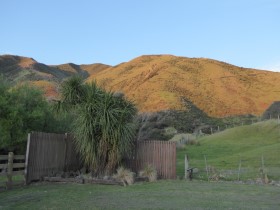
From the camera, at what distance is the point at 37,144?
1719 cm

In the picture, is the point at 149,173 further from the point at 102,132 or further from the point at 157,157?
the point at 102,132

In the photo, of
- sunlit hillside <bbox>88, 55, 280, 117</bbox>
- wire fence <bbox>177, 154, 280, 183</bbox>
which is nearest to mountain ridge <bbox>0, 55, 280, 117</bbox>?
sunlit hillside <bbox>88, 55, 280, 117</bbox>

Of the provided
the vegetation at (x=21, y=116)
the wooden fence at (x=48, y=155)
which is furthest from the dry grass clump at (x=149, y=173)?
the vegetation at (x=21, y=116)

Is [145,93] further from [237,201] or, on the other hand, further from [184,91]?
[237,201]

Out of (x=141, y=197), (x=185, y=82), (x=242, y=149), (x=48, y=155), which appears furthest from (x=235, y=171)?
(x=185, y=82)

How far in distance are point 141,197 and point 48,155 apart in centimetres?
668

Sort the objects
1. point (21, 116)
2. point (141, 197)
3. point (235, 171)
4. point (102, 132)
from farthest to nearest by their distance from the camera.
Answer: point (21, 116), point (235, 171), point (102, 132), point (141, 197)

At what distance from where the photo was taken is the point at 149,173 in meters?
18.5

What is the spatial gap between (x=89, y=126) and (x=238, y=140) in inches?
1118

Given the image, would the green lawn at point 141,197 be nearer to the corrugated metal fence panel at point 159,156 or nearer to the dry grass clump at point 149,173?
the dry grass clump at point 149,173

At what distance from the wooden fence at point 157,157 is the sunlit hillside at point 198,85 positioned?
47.7 m

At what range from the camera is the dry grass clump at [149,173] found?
18.2m

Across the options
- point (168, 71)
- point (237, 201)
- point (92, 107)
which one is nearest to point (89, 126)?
point (92, 107)

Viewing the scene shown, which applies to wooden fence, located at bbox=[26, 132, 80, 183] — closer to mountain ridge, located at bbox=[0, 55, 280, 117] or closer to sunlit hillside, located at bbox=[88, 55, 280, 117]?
mountain ridge, located at bbox=[0, 55, 280, 117]
